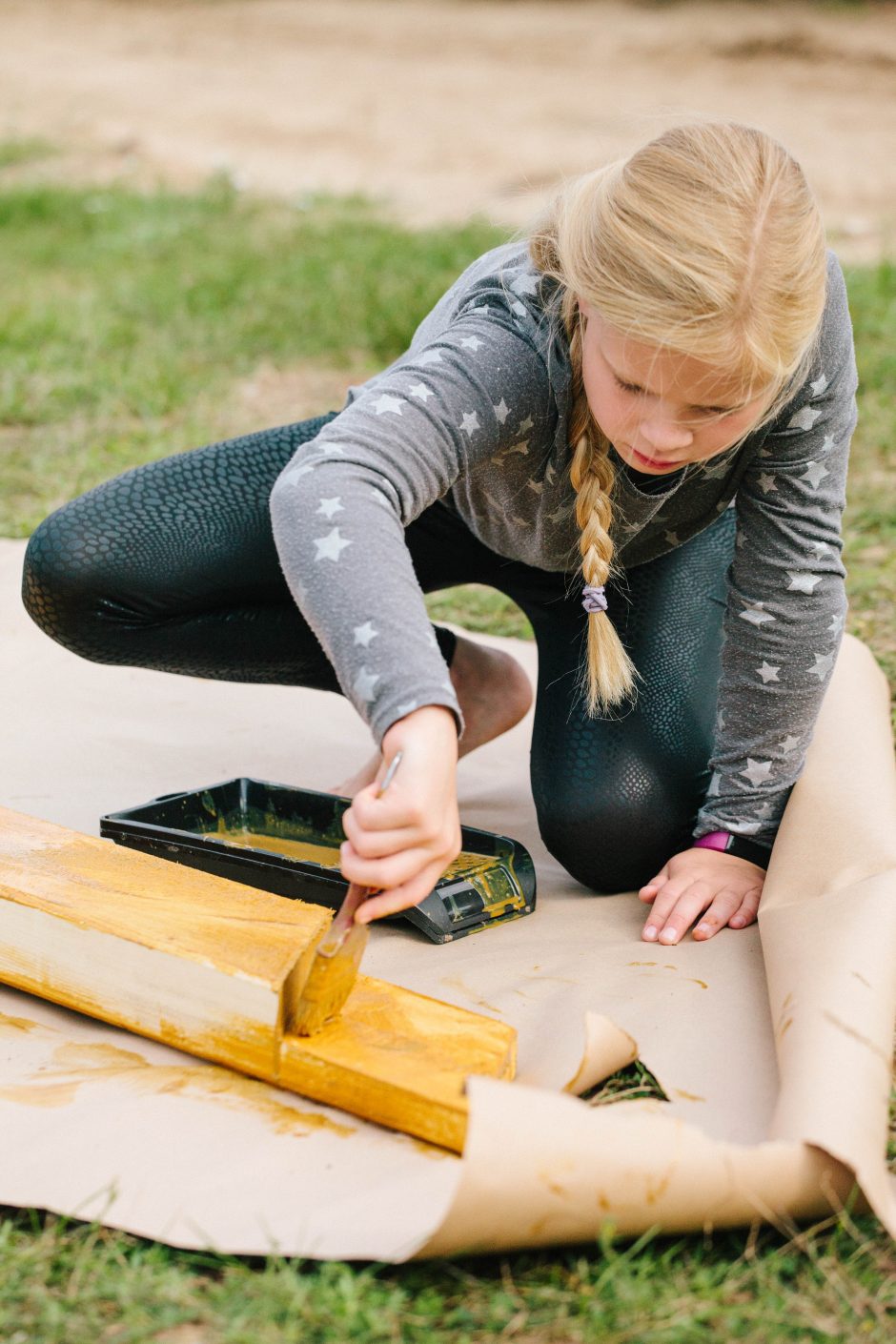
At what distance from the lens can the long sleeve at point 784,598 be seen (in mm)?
1600

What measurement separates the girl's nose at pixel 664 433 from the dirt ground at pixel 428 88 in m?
4.09

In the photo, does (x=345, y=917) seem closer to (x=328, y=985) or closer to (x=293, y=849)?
(x=328, y=985)

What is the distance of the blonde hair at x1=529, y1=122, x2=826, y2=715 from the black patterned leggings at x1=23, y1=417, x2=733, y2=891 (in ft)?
1.70

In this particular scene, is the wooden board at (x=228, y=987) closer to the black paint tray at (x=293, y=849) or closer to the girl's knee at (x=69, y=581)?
the black paint tray at (x=293, y=849)

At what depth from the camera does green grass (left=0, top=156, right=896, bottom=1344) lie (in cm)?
106

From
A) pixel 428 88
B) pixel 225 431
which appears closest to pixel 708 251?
pixel 225 431

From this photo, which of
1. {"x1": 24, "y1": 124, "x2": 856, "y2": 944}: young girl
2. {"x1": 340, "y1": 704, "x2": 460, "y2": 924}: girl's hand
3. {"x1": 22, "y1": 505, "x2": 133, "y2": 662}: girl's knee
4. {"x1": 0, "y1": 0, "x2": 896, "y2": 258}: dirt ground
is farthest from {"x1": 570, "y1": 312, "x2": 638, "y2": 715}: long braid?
{"x1": 0, "y1": 0, "x2": 896, "y2": 258}: dirt ground

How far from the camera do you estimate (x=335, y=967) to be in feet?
4.06

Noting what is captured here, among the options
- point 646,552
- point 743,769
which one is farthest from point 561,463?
point 743,769

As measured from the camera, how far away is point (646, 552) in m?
1.87

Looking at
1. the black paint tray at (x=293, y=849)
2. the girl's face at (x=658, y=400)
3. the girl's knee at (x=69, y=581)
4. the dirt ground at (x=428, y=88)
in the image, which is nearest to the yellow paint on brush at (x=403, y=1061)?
the black paint tray at (x=293, y=849)

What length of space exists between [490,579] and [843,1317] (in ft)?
3.64

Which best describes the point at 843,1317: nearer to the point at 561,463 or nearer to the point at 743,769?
the point at 743,769

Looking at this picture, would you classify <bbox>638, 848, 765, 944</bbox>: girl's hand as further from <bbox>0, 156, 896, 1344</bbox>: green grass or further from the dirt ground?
the dirt ground
